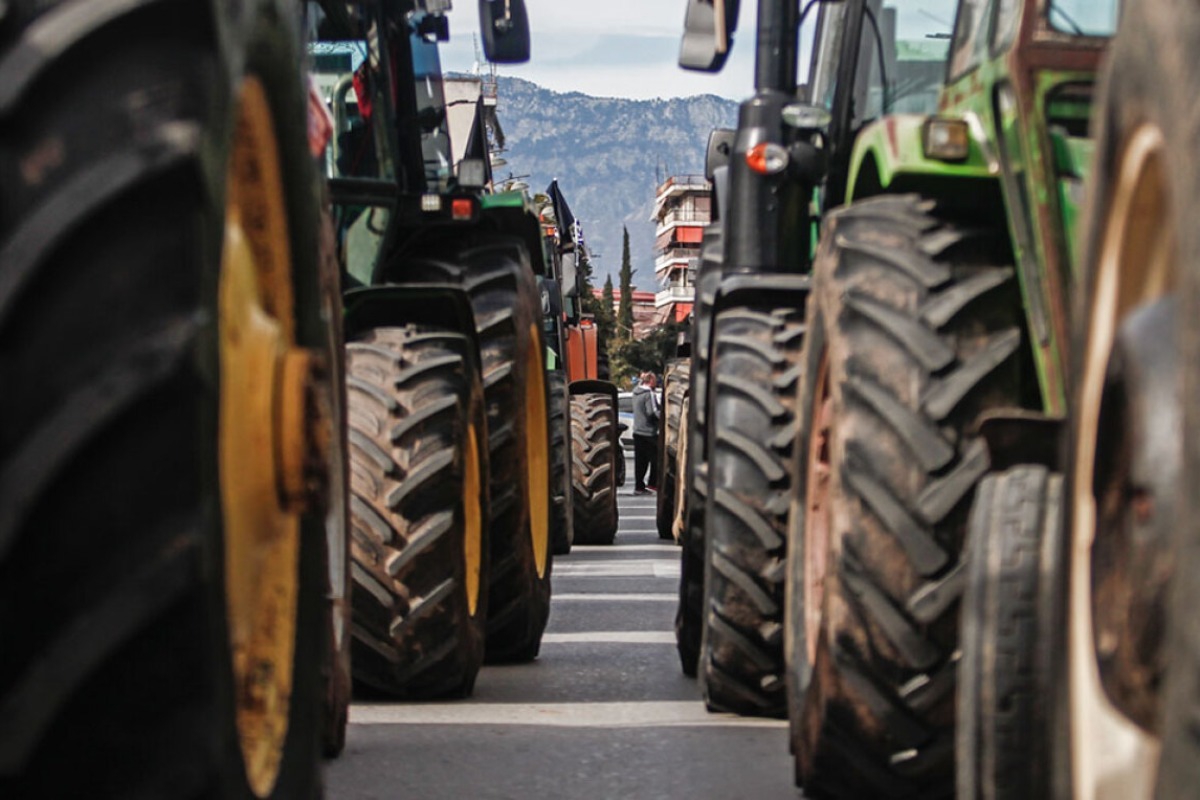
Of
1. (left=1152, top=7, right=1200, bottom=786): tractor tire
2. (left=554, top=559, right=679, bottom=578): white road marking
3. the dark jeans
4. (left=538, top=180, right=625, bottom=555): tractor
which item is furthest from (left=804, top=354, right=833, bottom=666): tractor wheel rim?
the dark jeans

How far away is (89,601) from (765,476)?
433 cm

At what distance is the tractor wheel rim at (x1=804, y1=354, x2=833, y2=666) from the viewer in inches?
218

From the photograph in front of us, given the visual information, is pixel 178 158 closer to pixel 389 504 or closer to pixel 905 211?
pixel 905 211

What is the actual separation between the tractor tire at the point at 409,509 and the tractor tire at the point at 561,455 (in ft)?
14.6

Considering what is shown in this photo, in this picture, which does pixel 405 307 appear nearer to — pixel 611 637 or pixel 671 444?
pixel 611 637

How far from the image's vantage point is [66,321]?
6.95ft

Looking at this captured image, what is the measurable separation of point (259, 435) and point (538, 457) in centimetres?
715

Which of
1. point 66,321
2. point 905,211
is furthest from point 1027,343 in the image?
point 66,321

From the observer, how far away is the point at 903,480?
4.60 meters

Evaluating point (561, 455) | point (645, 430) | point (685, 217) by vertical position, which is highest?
point (561, 455)

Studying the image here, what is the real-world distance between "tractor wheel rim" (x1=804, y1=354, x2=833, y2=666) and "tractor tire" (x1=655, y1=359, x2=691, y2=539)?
10.3 meters

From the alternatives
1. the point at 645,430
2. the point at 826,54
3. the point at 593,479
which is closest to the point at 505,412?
the point at 826,54

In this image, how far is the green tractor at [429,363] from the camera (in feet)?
22.2

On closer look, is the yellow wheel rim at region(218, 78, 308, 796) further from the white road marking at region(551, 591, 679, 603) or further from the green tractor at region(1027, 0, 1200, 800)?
the white road marking at region(551, 591, 679, 603)
